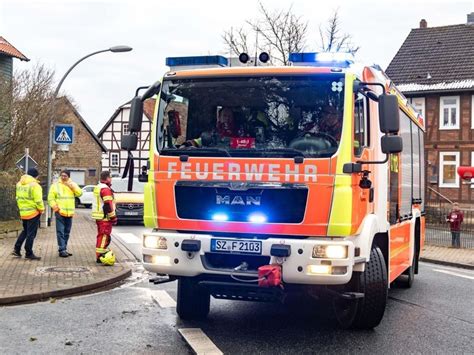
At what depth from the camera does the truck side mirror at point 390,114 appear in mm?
6066

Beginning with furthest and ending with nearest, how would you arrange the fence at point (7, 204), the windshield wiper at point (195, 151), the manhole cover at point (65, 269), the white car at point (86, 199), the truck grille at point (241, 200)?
the white car at point (86, 199), the fence at point (7, 204), the manhole cover at point (65, 269), the windshield wiper at point (195, 151), the truck grille at point (241, 200)

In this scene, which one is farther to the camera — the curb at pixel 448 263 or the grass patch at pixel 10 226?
the grass patch at pixel 10 226

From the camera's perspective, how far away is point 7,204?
72.1 ft

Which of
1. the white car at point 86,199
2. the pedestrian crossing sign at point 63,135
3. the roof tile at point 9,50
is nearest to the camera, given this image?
the pedestrian crossing sign at point 63,135

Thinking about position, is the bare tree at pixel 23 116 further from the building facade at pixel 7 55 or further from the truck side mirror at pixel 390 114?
the truck side mirror at pixel 390 114

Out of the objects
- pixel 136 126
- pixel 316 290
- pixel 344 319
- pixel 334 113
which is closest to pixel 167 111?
pixel 136 126

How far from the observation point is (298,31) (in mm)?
31844

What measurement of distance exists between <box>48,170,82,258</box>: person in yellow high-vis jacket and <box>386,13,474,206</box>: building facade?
24395 mm

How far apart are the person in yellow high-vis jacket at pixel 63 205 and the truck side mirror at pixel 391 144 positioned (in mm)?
7734

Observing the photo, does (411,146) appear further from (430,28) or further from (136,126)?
(430,28)

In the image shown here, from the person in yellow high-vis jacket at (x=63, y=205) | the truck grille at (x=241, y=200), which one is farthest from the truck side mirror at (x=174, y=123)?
the person in yellow high-vis jacket at (x=63, y=205)

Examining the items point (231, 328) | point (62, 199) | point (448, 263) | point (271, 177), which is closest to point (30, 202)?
point (62, 199)

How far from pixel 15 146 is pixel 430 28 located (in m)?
26.2

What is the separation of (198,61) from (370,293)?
2.98 m
